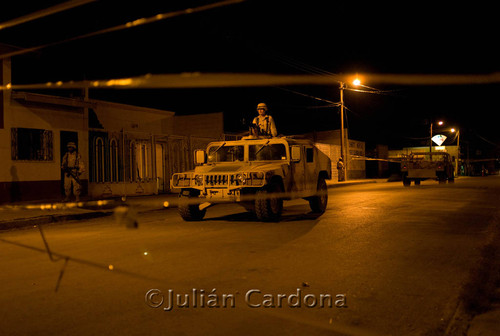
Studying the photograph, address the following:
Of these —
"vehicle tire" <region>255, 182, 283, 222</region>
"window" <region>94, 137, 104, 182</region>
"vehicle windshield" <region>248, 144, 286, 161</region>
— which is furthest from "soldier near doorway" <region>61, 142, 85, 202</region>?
"vehicle tire" <region>255, 182, 283, 222</region>

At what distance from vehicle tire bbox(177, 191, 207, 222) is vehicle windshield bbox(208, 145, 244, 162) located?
Result: 4.44ft

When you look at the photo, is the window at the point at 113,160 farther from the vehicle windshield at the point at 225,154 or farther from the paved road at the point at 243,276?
the paved road at the point at 243,276

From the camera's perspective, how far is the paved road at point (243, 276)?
3.94 meters

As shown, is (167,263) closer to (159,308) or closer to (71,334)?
(159,308)

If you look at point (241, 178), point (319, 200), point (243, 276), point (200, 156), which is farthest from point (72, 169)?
point (243, 276)

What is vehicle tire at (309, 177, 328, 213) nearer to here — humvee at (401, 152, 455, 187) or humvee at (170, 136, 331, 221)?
humvee at (170, 136, 331, 221)

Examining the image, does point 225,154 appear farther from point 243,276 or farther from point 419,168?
point 419,168

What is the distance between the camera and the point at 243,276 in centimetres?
548

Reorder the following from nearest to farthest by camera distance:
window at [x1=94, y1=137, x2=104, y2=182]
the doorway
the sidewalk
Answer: the sidewalk
the doorway
window at [x1=94, y1=137, x2=104, y2=182]

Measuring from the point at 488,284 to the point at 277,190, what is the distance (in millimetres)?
5720

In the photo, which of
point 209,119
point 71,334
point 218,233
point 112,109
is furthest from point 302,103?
point 71,334

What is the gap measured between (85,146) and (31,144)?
7.02ft

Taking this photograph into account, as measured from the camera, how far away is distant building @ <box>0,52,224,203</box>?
14453 mm

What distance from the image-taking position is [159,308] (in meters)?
4.32
